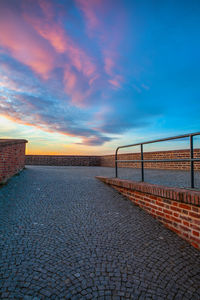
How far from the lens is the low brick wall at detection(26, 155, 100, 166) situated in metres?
19.6

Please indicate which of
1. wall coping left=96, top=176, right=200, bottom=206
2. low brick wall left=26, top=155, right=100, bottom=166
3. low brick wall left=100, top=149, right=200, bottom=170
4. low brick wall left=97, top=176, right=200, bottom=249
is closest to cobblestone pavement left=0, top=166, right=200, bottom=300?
low brick wall left=97, top=176, right=200, bottom=249

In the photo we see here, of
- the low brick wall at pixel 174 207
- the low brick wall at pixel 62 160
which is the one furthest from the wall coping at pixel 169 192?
the low brick wall at pixel 62 160

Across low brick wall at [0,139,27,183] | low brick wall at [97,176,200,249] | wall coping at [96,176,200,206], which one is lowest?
low brick wall at [97,176,200,249]

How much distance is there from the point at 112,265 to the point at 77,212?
189 centimetres

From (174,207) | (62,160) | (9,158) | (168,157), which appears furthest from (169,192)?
(62,160)

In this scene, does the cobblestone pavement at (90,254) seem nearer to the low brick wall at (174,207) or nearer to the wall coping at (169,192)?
the low brick wall at (174,207)

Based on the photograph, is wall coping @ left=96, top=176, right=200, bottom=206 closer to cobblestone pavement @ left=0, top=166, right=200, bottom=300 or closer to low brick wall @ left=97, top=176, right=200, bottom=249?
low brick wall @ left=97, top=176, right=200, bottom=249

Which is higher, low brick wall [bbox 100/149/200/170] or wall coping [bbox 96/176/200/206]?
low brick wall [bbox 100/149/200/170]

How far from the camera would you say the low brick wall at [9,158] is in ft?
21.9

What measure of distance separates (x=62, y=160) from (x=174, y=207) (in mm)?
16887

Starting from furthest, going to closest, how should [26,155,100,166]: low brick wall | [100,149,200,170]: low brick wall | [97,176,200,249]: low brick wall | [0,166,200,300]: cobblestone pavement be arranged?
1. [26,155,100,166]: low brick wall
2. [100,149,200,170]: low brick wall
3. [97,176,200,249]: low brick wall
4. [0,166,200,300]: cobblestone pavement

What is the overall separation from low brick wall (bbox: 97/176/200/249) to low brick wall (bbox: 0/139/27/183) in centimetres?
469

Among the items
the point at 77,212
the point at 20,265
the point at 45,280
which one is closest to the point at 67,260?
the point at 45,280

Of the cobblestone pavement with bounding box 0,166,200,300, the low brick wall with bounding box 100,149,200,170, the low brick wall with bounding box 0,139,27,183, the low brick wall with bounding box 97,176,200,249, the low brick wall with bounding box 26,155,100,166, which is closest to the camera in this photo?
the cobblestone pavement with bounding box 0,166,200,300
